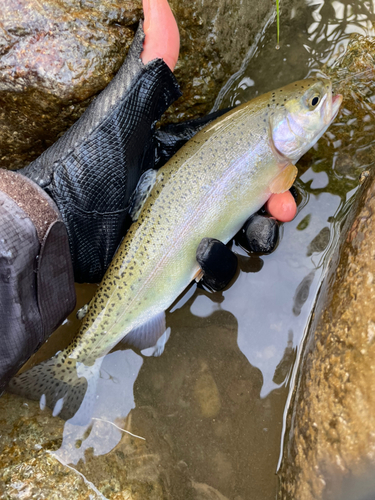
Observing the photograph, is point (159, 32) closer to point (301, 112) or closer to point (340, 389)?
point (301, 112)

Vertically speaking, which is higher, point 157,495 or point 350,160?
point 350,160

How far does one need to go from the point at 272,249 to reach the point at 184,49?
143 centimetres

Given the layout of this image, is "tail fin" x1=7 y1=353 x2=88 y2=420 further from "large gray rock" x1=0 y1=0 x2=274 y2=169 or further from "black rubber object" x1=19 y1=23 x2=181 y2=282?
"large gray rock" x1=0 y1=0 x2=274 y2=169

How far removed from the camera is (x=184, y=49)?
7.47 ft

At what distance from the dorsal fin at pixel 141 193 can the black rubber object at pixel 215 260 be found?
18.0 inches

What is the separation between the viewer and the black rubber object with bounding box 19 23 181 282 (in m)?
1.93

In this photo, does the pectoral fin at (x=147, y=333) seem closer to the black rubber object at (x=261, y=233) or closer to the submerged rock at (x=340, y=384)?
the black rubber object at (x=261, y=233)

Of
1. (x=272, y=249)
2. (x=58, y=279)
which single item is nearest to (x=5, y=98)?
(x=58, y=279)

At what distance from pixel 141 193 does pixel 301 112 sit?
1.10m

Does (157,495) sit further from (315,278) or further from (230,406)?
(315,278)

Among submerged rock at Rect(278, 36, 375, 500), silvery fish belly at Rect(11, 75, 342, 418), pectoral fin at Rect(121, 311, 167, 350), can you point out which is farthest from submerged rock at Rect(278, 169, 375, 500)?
pectoral fin at Rect(121, 311, 167, 350)

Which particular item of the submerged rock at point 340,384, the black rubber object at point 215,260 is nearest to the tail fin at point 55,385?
the black rubber object at point 215,260

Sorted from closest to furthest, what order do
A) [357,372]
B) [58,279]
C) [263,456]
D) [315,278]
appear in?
[357,372]
[58,279]
[263,456]
[315,278]

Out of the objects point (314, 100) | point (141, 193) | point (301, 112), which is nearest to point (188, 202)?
point (141, 193)
